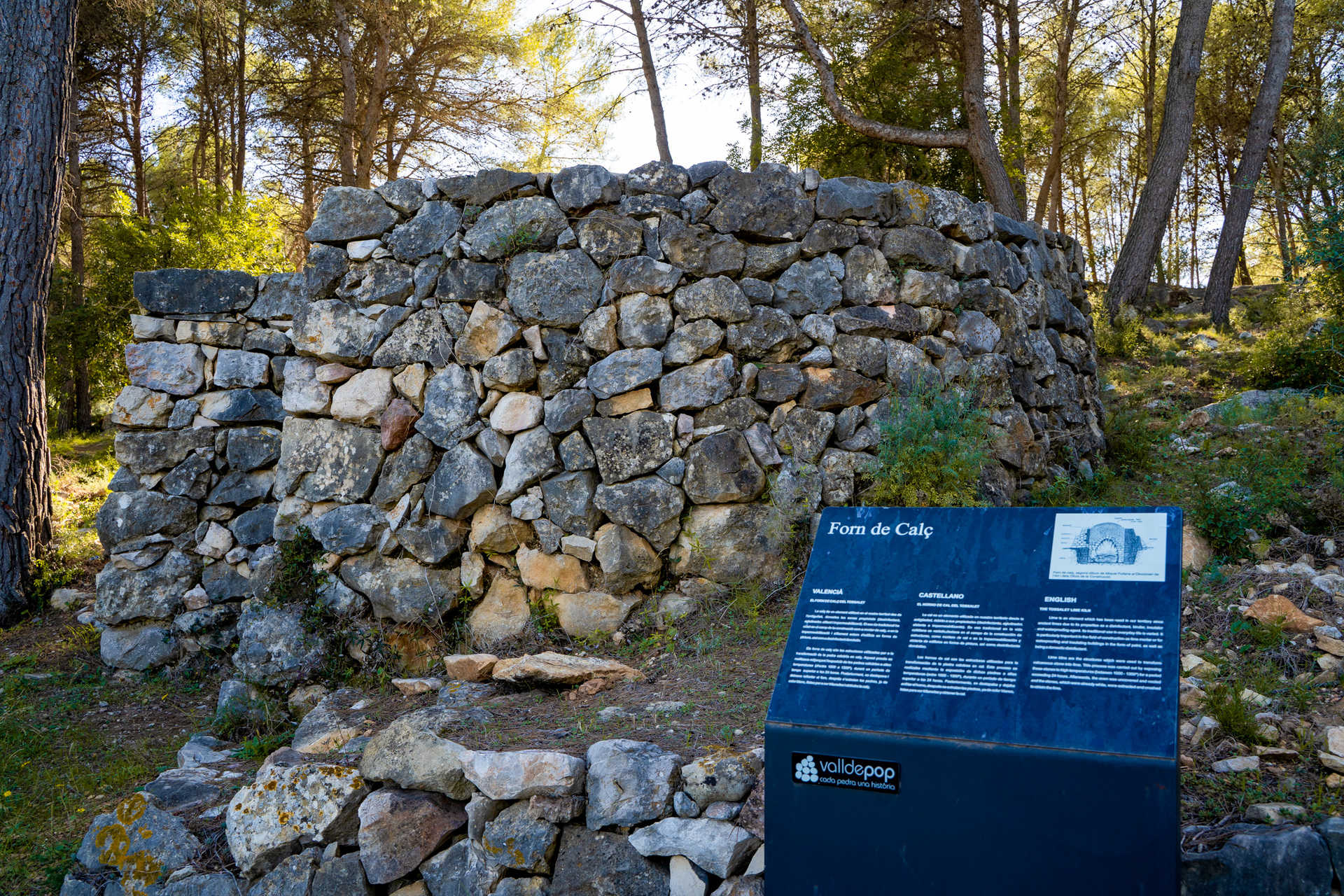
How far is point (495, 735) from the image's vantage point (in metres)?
3.95

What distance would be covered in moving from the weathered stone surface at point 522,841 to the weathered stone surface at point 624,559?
192 cm

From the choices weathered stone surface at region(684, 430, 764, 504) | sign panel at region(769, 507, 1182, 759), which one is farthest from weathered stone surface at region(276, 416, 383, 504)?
sign panel at region(769, 507, 1182, 759)

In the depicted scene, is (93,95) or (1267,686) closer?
(1267,686)

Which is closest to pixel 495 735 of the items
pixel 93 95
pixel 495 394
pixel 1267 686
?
pixel 495 394

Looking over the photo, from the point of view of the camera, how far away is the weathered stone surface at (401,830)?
11.9 ft

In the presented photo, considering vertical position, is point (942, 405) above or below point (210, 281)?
below

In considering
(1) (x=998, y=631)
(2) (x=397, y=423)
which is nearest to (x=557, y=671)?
(2) (x=397, y=423)

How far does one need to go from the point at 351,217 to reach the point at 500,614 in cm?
284

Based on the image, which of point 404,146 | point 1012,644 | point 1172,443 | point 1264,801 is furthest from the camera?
point 404,146

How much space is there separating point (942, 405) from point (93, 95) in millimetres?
13742

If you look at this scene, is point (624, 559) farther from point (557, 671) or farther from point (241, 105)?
point (241, 105)

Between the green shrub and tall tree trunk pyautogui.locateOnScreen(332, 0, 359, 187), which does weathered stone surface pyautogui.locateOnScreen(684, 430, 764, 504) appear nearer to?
the green shrub

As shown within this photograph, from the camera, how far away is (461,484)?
18.0ft

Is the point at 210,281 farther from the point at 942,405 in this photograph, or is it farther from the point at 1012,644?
the point at 1012,644
